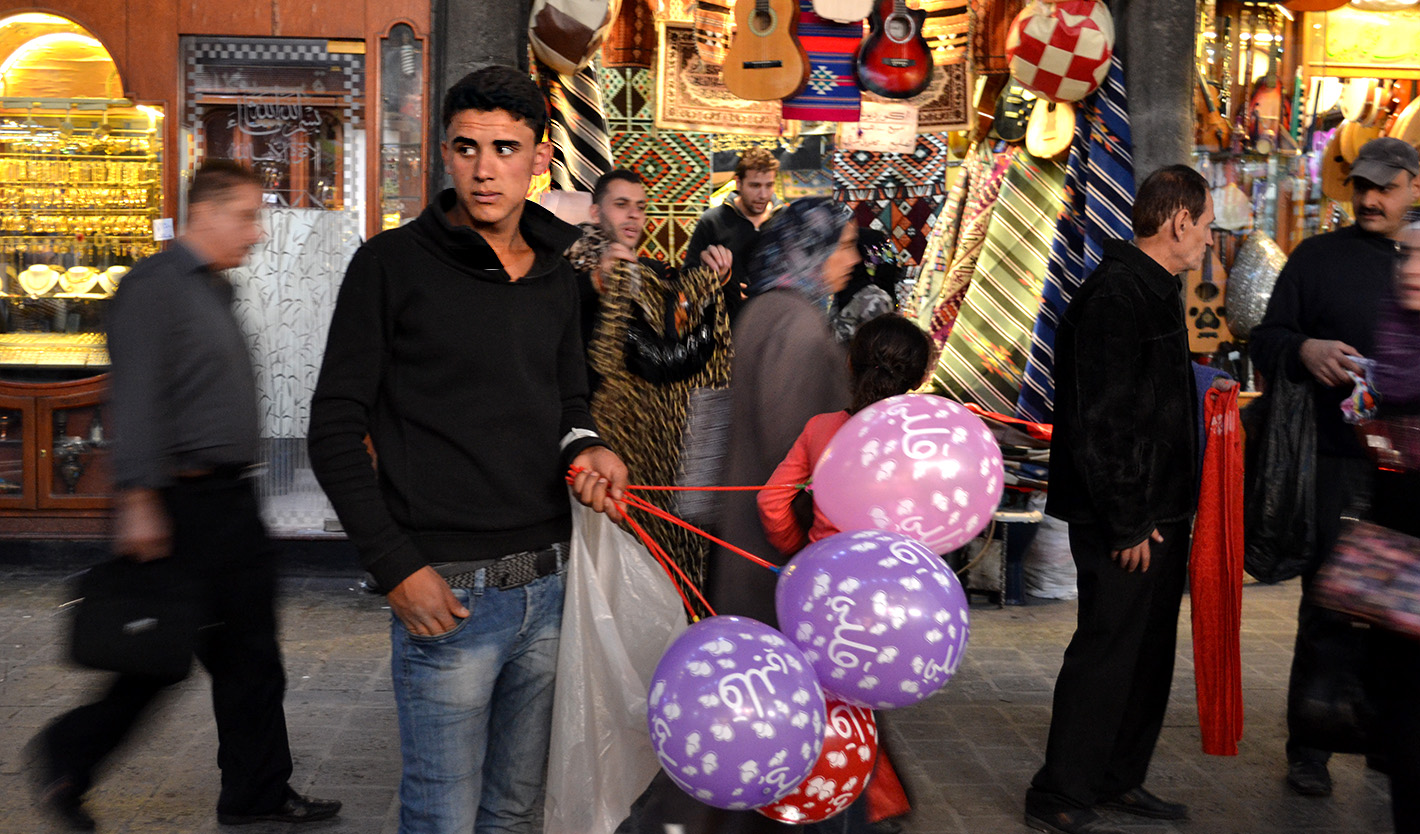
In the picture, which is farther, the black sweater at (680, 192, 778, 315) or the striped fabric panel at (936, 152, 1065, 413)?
the striped fabric panel at (936, 152, 1065, 413)

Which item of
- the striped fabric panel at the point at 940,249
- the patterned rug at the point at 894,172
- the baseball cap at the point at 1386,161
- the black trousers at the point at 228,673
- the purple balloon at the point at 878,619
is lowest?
the black trousers at the point at 228,673

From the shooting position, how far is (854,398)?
3.17 m

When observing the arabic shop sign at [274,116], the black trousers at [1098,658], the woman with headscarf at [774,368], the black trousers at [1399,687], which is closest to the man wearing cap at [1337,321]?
the black trousers at [1098,658]

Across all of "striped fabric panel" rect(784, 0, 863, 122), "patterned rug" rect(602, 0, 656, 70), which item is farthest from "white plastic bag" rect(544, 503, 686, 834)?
"patterned rug" rect(602, 0, 656, 70)

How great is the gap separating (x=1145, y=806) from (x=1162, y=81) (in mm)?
3754

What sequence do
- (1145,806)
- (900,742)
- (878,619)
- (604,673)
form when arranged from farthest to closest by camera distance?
(900,742)
(1145,806)
(604,673)
(878,619)

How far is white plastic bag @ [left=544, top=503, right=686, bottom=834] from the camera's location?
237 cm

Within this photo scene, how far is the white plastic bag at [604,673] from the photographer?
93.2 inches

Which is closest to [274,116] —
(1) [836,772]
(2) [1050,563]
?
(2) [1050,563]

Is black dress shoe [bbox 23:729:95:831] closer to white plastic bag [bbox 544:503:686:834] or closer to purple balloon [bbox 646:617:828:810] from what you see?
white plastic bag [bbox 544:503:686:834]

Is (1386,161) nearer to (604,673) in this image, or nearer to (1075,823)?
(1075,823)

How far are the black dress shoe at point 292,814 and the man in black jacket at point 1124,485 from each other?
2.11 m

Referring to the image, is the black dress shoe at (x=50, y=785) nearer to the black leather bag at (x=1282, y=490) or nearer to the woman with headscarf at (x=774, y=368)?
the woman with headscarf at (x=774, y=368)

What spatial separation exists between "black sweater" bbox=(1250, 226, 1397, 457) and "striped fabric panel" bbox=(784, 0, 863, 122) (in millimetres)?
2535
